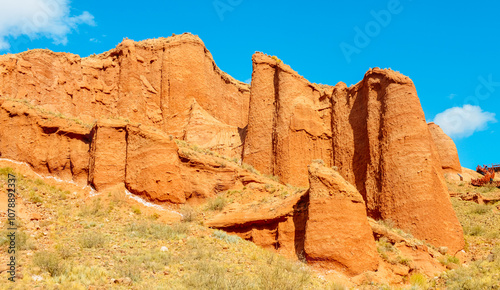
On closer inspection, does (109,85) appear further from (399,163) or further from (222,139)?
(399,163)

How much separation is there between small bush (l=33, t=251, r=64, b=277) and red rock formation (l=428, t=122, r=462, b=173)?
33.8 meters

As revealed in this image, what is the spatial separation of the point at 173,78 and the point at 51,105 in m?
8.94

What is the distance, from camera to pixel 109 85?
1357 inches

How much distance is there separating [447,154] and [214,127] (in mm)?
21332

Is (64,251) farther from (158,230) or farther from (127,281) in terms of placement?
(158,230)

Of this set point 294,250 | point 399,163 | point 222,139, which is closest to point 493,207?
point 399,163

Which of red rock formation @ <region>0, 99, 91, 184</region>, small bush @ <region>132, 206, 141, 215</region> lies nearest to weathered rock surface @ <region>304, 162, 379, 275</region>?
small bush @ <region>132, 206, 141, 215</region>

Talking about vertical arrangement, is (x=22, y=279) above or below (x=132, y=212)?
below

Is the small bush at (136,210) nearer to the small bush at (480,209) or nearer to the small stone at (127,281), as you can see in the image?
the small stone at (127,281)

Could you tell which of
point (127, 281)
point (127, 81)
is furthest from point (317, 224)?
point (127, 81)

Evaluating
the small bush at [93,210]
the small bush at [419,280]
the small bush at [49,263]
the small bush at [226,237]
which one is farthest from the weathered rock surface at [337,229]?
the small bush at [49,263]

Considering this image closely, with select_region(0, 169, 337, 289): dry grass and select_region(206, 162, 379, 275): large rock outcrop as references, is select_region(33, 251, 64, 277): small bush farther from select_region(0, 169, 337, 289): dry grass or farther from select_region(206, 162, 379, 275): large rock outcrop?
select_region(206, 162, 379, 275): large rock outcrop

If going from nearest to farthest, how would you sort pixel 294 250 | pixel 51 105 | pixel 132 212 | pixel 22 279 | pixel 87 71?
pixel 22 279 < pixel 294 250 < pixel 132 212 < pixel 51 105 < pixel 87 71

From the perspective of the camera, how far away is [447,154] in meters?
39.4
